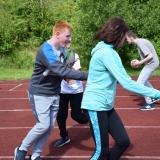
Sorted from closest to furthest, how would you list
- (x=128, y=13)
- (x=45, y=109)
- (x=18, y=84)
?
(x=45, y=109) < (x=18, y=84) < (x=128, y=13)

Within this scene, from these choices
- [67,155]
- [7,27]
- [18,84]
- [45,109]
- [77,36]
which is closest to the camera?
[45,109]

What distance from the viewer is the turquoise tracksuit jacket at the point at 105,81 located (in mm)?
2764

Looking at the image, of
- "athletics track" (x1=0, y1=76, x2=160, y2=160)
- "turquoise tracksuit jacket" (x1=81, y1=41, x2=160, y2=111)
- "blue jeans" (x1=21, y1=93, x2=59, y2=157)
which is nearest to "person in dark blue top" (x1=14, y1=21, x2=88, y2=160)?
"blue jeans" (x1=21, y1=93, x2=59, y2=157)

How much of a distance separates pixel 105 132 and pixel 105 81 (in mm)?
540

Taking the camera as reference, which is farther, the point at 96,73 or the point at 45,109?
the point at 45,109

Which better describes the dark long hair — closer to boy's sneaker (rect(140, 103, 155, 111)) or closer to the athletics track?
the athletics track

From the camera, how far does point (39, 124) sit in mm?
3557

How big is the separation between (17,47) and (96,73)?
17.3 m

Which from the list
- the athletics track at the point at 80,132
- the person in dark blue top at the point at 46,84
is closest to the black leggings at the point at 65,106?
the athletics track at the point at 80,132

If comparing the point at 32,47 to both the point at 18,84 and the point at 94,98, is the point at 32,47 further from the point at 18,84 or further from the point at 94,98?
the point at 94,98

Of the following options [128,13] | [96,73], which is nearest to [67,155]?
[96,73]

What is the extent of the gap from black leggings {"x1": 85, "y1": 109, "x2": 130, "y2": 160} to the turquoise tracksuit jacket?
9cm

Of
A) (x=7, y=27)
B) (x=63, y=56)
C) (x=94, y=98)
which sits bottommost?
(x=7, y=27)

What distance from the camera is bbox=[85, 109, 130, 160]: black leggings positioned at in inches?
117
